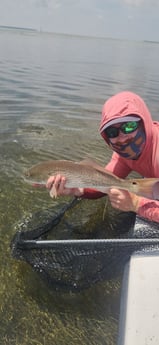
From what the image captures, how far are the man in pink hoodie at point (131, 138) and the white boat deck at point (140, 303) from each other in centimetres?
74

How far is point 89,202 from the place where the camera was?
618cm

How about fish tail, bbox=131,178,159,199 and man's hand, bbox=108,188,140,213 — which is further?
man's hand, bbox=108,188,140,213

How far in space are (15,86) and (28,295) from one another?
14.8 m

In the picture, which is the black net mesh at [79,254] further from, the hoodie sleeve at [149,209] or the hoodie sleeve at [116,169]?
the hoodie sleeve at [116,169]

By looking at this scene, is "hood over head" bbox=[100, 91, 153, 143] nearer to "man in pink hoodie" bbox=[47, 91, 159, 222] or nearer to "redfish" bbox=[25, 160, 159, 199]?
"man in pink hoodie" bbox=[47, 91, 159, 222]

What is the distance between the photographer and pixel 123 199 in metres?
4.14

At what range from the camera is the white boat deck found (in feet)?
10.2

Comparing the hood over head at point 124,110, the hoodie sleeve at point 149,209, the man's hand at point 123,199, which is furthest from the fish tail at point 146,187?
the hood over head at point 124,110

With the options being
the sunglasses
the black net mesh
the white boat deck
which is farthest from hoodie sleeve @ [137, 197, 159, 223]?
the sunglasses

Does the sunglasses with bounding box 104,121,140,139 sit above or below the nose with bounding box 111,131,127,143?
above

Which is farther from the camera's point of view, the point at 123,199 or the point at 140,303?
the point at 123,199

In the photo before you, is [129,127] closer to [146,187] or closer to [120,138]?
[120,138]

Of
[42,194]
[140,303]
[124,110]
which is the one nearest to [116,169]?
[124,110]

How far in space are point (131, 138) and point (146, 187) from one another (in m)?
0.62
